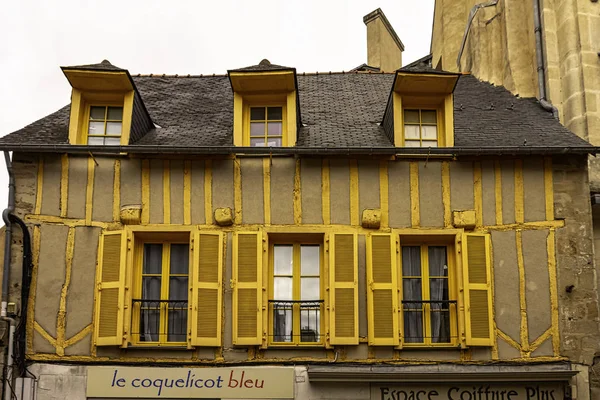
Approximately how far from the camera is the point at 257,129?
36.0ft

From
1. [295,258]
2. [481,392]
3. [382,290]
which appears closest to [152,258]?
[295,258]

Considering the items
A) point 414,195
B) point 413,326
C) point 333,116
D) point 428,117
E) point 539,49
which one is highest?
point 539,49

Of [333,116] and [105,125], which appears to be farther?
[333,116]

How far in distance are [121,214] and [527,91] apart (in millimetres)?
7687

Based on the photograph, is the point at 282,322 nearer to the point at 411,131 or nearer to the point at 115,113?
the point at 411,131

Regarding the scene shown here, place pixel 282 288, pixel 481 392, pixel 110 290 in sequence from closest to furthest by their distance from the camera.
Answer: pixel 481 392
pixel 110 290
pixel 282 288

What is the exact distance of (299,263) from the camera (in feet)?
34.0

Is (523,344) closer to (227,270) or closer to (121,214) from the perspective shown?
(227,270)

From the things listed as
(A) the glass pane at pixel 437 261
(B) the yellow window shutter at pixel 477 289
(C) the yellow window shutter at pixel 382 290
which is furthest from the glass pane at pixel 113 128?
(B) the yellow window shutter at pixel 477 289

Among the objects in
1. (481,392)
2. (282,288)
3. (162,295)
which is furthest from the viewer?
(282,288)

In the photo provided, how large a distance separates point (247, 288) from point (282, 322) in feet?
1.90

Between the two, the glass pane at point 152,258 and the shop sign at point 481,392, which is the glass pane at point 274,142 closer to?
the glass pane at point 152,258

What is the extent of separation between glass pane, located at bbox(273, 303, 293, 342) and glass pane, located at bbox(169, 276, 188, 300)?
3.49 ft

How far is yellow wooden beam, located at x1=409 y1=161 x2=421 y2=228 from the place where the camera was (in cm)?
1030
